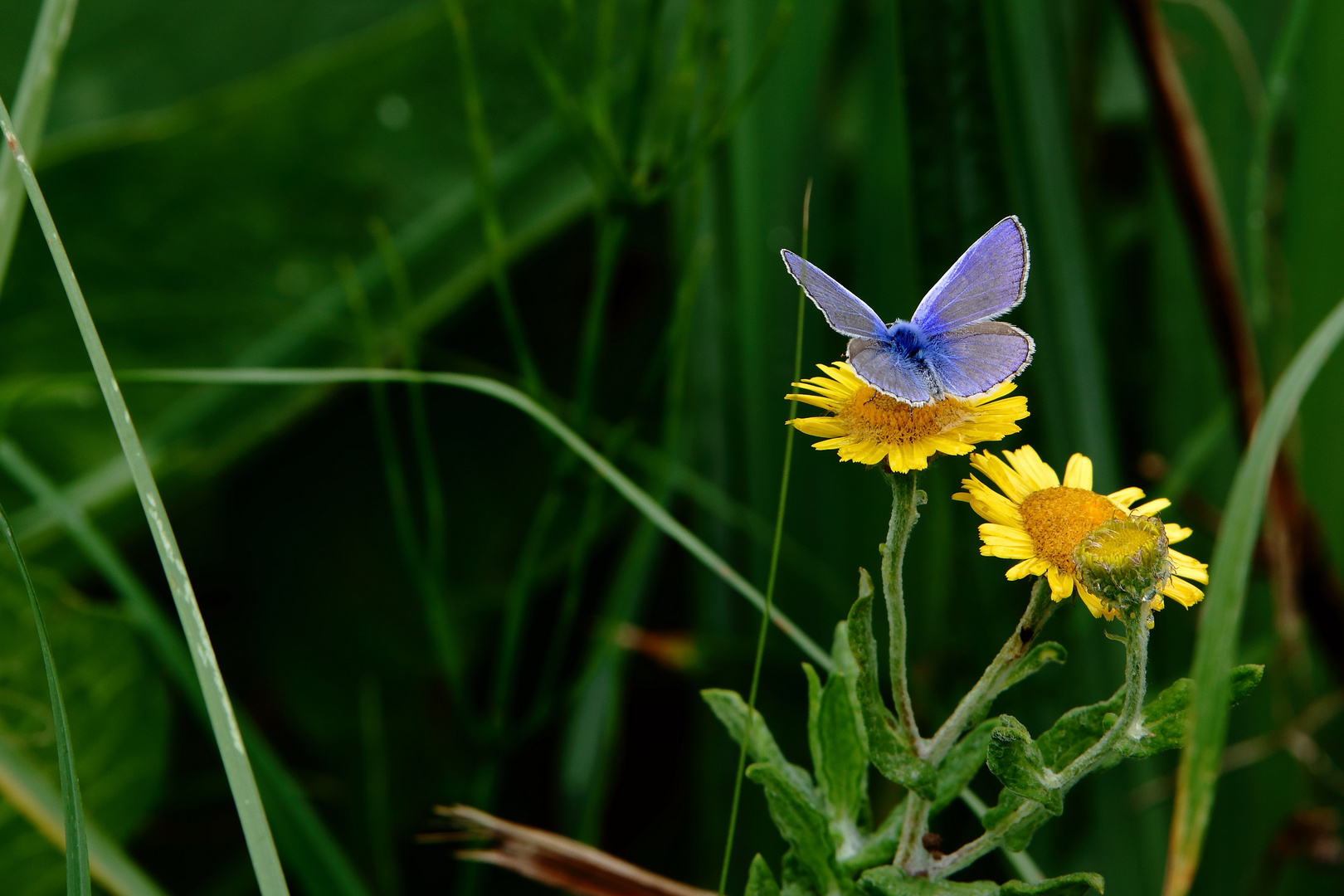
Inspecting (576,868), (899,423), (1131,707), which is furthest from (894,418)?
(576,868)

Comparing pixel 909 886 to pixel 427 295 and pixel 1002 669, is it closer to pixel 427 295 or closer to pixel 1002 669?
pixel 1002 669

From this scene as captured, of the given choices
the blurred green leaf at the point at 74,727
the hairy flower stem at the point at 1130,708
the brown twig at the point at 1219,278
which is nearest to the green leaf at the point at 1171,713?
the hairy flower stem at the point at 1130,708

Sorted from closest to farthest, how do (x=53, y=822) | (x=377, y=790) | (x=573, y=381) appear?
(x=53, y=822) < (x=377, y=790) < (x=573, y=381)

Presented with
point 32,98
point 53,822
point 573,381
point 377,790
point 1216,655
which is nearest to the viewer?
point 1216,655

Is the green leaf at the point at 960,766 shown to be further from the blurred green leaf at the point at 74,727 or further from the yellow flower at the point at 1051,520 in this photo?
the blurred green leaf at the point at 74,727

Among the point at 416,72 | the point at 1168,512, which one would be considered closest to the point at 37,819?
the point at 416,72

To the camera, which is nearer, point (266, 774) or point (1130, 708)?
point (1130, 708)
